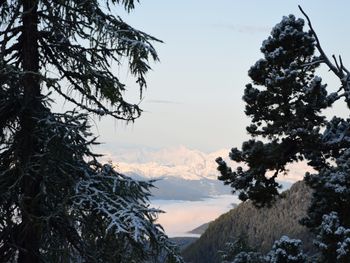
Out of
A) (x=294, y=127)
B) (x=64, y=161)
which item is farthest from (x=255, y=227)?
(x=64, y=161)

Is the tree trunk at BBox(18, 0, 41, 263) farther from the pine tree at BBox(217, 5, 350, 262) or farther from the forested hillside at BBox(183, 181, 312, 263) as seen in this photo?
the forested hillside at BBox(183, 181, 312, 263)

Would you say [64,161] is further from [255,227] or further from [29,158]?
[255,227]

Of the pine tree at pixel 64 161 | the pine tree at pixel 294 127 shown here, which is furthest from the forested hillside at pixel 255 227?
the pine tree at pixel 64 161

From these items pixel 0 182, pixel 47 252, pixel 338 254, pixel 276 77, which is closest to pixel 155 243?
pixel 47 252

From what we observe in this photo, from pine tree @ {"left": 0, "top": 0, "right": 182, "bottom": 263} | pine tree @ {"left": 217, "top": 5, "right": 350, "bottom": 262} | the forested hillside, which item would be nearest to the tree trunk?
pine tree @ {"left": 0, "top": 0, "right": 182, "bottom": 263}

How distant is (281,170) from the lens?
49.4ft

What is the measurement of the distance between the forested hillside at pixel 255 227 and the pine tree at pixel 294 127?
6429 inches

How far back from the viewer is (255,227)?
19025 cm

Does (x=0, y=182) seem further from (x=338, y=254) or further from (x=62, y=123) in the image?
(x=338, y=254)

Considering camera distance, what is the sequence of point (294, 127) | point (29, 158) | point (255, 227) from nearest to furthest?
point (29, 158) → point (294, 127) → point (255, 227)

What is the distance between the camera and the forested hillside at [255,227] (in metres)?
180

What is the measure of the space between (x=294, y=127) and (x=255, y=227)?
18107 centimetres

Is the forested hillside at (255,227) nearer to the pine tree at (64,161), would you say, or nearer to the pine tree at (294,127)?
the pine tree at (294,127)

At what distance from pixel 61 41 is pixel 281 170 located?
900 cm
